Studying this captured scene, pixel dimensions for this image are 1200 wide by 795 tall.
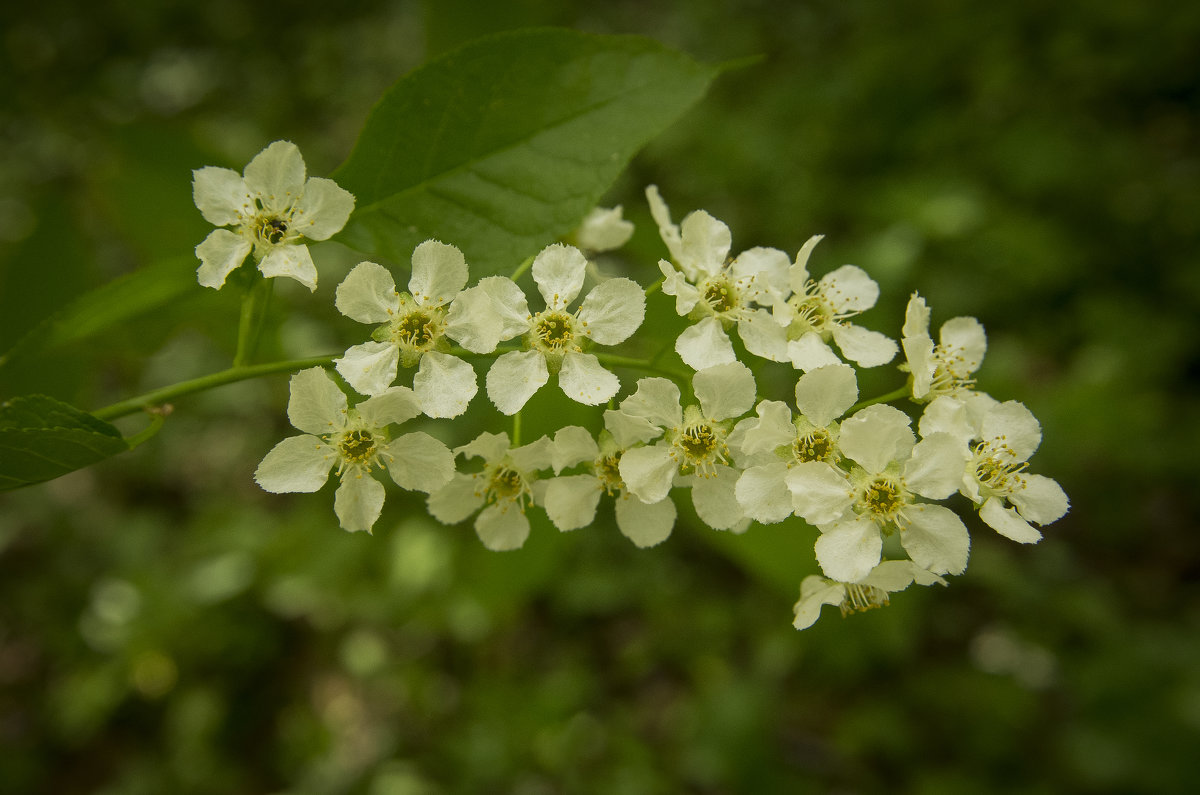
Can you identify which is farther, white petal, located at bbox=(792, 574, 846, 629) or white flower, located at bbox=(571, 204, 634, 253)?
white flower, located at bbox=(571, 204, 634, 253)

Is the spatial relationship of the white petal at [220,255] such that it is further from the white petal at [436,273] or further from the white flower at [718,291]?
the white flower at [718,291]

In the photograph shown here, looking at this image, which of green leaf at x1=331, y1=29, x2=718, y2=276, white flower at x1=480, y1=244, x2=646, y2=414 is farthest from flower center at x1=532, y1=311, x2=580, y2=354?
green leaf at x1=331, y1=29, x2=718, y2=276

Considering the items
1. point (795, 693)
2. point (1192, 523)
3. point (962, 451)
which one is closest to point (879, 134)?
point (1192, 523)

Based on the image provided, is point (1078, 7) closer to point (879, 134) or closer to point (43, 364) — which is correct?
point (879, 134)

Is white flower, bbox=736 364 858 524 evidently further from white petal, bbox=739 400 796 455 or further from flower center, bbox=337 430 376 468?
flower center, bbox=337 430 376 468

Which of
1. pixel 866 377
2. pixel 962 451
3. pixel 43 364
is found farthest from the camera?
pixel 866 377

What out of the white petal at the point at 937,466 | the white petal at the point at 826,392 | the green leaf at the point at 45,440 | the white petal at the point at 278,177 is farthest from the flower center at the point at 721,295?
the green leaf at the point at 45,440
